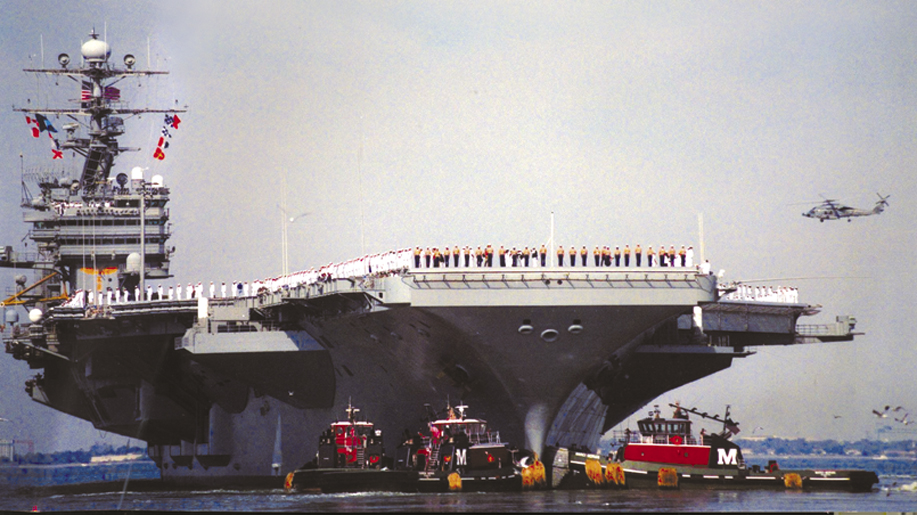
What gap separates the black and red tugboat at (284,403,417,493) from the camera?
35.9 meters

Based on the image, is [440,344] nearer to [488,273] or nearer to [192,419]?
[488,273]

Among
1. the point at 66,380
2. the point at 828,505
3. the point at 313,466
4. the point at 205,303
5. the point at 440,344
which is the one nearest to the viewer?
the point at 828,505

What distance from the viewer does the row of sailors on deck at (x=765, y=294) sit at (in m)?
43.0

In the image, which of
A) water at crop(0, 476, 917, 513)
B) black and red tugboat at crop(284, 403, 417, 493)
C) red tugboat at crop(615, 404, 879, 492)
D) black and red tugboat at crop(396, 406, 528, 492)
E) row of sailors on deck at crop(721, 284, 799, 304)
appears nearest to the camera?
water at crop(0, 476, 917, 513)

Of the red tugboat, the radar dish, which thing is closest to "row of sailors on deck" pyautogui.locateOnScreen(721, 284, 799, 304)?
the red tugboat

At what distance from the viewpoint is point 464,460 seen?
35375mm

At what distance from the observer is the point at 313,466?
1540 inches

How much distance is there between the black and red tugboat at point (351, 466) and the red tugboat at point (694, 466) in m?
6.48

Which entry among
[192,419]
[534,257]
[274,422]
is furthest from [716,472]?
[192,419]

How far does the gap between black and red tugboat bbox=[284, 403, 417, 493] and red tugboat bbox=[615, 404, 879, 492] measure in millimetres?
6480

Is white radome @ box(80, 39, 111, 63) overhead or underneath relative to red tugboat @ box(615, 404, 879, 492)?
overhead

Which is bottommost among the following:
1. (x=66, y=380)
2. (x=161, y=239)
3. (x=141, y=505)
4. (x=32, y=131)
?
(x=141, y=505)

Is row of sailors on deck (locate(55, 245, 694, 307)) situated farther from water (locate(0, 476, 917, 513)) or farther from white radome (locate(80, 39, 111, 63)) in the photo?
white radome (locate(80, 39, 111, 63))

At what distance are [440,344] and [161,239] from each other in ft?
76.1
